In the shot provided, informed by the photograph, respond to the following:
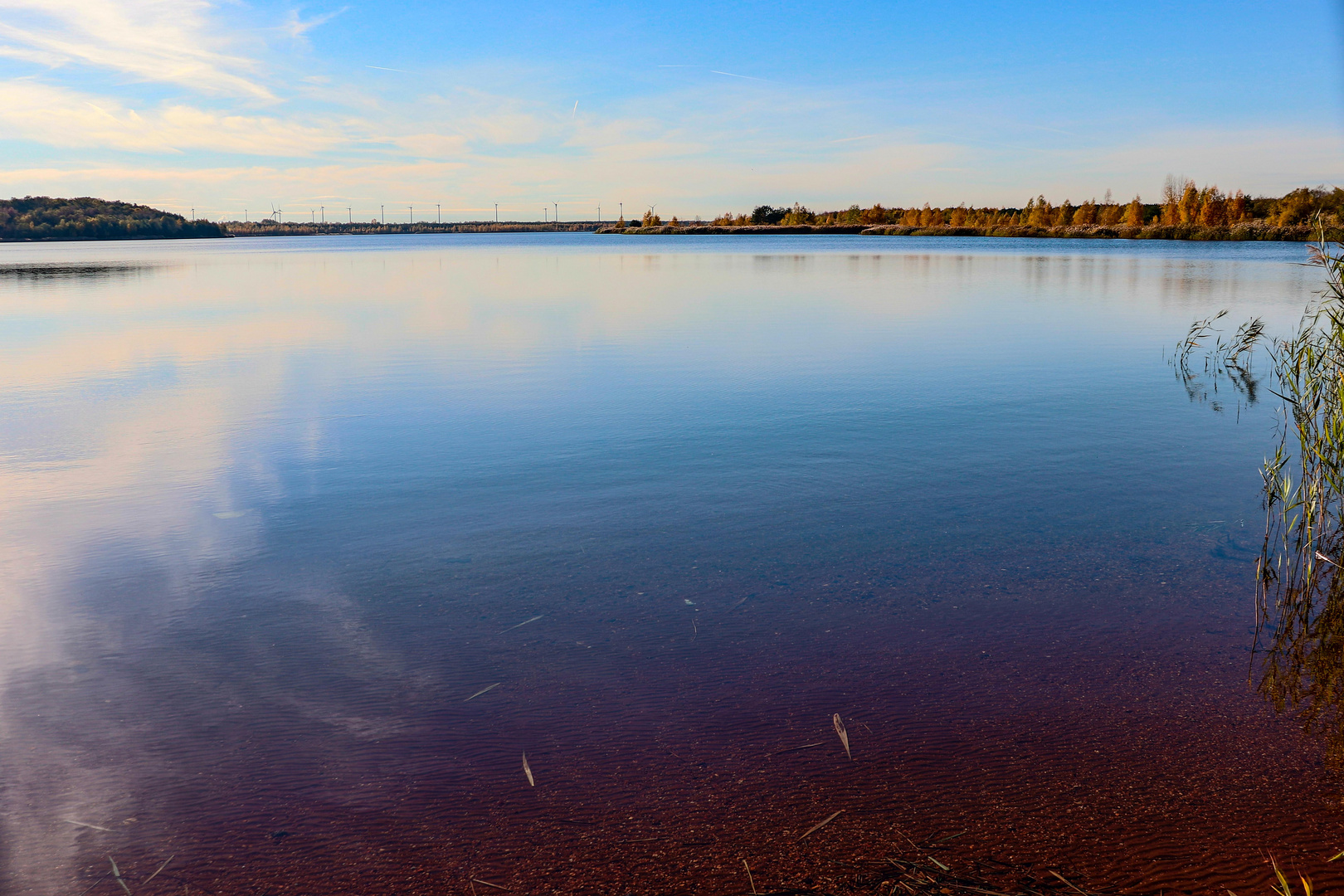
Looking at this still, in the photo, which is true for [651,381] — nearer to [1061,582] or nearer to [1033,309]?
[1061,582]

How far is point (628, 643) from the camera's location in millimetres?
4957

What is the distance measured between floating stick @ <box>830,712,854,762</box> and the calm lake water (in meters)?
0.04

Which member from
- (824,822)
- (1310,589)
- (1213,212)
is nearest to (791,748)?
(824,822)

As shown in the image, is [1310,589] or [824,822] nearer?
[824,822]

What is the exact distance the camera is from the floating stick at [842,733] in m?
3.94

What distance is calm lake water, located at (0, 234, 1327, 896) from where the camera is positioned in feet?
11.2

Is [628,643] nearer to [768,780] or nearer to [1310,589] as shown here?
[768,780]

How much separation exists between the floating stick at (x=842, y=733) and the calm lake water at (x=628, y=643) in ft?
0.14

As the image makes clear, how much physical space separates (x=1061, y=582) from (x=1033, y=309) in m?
20.7

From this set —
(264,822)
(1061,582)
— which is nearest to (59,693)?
(264,822)

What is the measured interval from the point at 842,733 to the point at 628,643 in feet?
4.51

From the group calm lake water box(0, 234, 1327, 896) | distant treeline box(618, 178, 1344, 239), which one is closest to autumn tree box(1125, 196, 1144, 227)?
distant treeline box(618, 178, 1344, 239)

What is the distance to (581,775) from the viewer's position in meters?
3.78

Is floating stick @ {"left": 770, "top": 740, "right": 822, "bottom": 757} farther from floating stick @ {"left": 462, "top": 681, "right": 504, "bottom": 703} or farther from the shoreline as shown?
the shoreline
